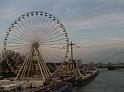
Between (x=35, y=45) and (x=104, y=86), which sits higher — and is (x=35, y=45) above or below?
above

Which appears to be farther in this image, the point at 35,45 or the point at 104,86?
the point at 104,86

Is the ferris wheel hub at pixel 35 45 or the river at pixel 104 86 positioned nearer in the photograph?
the ferris wheel hub at pixel 35 45

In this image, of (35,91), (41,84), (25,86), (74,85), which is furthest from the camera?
(74,85)

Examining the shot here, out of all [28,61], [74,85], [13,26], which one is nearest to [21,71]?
[28,61]

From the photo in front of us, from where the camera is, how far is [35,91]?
33438 mm

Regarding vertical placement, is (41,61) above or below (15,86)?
above

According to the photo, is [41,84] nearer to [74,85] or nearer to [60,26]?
[60,26]

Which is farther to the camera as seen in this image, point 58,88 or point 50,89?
point 58,88

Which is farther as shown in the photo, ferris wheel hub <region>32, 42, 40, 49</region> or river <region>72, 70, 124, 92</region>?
river <region>72, 70, 124, 92</region>

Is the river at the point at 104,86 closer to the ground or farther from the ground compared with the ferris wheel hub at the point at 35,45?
closer to the ground

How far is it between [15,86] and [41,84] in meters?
6.12

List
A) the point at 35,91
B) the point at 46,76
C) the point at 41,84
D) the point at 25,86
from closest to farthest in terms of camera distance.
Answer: the point at 35,91 < the point at 25,86 < the point at 41,84 < the point at 46,76

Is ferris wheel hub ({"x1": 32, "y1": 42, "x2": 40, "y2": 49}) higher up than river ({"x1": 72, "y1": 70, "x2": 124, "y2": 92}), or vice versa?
ferris wheel hub ({"x1": 32, "y1": 42, "x2": 40, "y2": 49})

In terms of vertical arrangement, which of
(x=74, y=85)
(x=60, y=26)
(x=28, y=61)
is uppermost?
(x=60, y=26)
